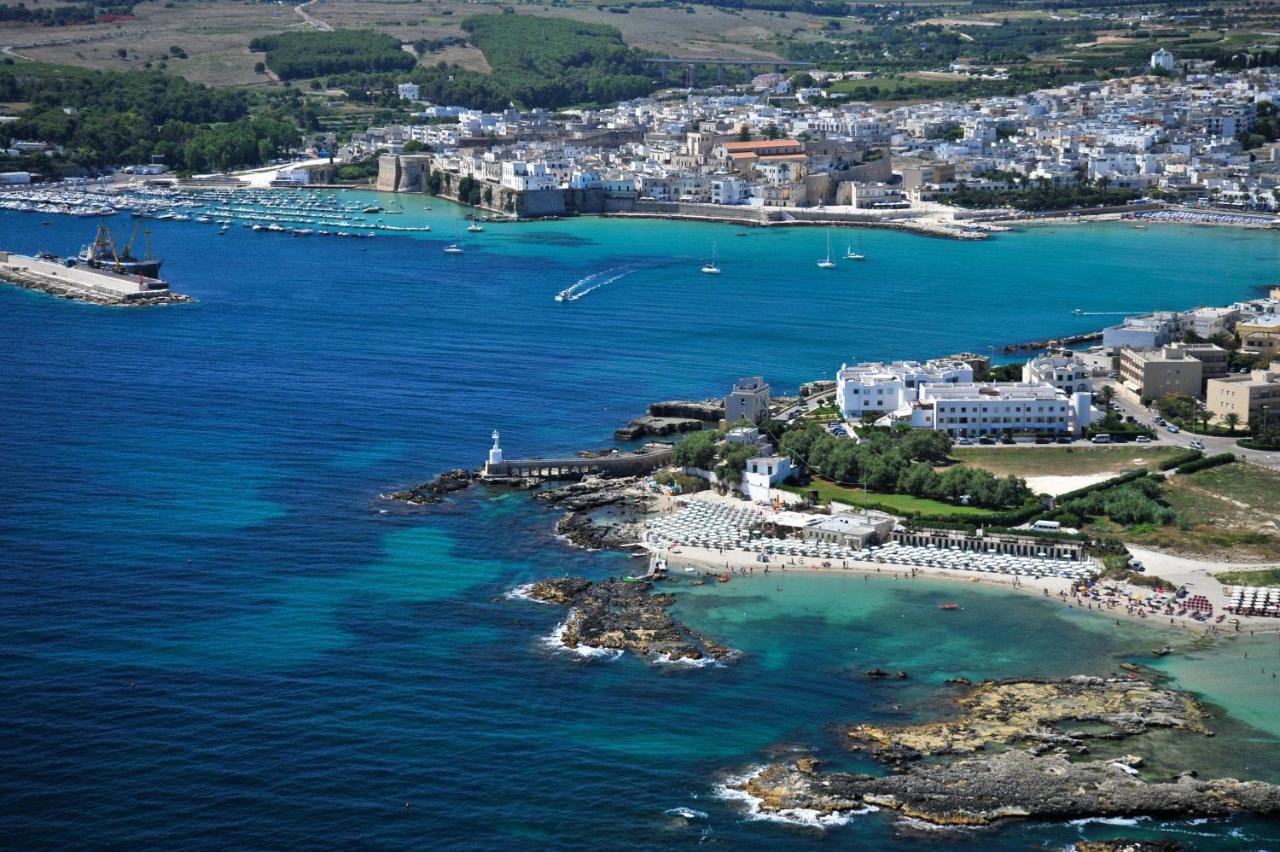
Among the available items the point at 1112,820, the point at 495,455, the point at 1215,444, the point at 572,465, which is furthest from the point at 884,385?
the point at 1112,820

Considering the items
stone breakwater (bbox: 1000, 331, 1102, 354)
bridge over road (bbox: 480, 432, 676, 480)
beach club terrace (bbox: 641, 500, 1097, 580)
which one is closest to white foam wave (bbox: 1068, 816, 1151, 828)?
beach club terrace (bbox: 641, 500, 1097, 580)

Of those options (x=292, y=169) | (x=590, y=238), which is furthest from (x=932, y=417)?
(x=292, y=169)

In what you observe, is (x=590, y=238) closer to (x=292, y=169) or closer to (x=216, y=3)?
(x=292, y=169)

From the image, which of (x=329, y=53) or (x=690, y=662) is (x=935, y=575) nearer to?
(x=690, y=662)

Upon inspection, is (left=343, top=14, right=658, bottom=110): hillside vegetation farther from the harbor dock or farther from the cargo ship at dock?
the harbor dock

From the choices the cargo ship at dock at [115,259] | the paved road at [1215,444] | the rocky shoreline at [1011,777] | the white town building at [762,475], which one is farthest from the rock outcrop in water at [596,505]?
the cargo ship at dock at [115,259]
